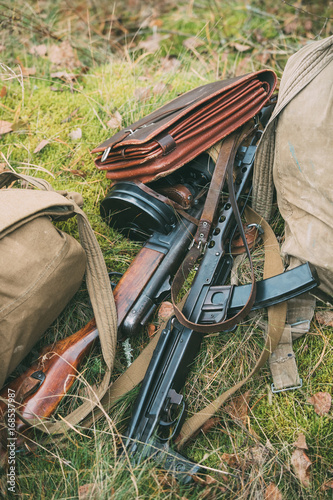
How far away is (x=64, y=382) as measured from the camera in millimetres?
2117

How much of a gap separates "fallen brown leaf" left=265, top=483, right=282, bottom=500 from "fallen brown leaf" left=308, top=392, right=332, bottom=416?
448 mm

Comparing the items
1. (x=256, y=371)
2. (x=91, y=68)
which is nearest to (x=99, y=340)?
(x=256, y=371)

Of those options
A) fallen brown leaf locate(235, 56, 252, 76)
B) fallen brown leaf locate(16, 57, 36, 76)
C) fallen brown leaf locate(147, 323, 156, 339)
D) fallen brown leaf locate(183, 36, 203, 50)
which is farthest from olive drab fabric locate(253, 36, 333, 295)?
fallen brown leaf locate(16, 57, 36, 76)

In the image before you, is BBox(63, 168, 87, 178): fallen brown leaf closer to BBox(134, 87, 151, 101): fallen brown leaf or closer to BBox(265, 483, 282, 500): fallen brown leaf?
BBox(134, 87, 151, 101): fallen brown leaf

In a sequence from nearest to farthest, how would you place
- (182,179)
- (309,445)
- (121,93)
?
Result: (309,445) → (182,179) → (121,93)

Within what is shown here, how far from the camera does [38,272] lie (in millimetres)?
1995

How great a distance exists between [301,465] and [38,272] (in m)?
1.64

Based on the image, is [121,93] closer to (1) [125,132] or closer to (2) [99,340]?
(1) [125,132]

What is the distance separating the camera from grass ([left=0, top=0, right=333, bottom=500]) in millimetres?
1870

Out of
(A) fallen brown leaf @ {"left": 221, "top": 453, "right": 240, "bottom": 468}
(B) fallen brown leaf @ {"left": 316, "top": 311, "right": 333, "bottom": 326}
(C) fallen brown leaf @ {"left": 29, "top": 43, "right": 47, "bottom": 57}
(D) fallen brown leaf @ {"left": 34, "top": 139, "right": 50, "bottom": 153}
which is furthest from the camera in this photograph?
(C) fallen brown leaf @ {"left": 29, "top": 43, "right": 47, "bottom": 57}

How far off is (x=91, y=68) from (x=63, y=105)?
2.57 feet

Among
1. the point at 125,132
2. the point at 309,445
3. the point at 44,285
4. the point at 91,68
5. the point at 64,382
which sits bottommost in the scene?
the point at 309,445

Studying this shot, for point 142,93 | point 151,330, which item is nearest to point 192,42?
point 142,93

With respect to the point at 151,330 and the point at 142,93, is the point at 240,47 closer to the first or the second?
the point at 142,93
